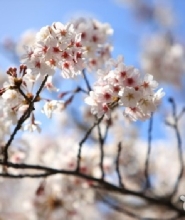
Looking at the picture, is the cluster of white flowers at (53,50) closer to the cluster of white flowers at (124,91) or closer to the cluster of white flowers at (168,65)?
the cluster of white flowers at (124,91)

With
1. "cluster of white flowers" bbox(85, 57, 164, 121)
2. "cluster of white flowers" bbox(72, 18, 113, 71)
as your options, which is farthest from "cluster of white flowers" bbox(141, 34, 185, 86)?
"cluster of white flowers" bbox(85, 57, 164, 121)

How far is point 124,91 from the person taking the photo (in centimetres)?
162

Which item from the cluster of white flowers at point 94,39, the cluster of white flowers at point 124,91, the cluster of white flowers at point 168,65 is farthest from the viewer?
the cluster of white flowers at point 168,65

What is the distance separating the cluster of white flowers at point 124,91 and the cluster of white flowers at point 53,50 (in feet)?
0.49

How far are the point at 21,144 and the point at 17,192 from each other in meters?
3.90

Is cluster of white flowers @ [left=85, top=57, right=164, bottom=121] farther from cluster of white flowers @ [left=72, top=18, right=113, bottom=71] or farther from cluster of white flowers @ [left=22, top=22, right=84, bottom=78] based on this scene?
cluster of white flowers @ [left=72, top=18, right=113, bottom=71]

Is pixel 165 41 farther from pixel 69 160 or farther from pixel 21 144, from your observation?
pixel 21 144

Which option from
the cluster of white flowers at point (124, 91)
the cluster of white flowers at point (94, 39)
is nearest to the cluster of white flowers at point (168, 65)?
the cluster of white flowers at point (94, 39)

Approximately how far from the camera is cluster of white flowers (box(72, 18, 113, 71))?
2.42 metres

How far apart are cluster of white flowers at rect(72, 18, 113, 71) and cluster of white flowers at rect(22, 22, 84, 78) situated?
0.68 metres

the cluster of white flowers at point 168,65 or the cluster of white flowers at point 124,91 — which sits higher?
the cluster of white flowers at point 168,65

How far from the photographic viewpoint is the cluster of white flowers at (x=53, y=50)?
165 centimetres

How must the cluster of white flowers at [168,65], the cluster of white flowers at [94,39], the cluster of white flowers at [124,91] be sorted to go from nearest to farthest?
1. the cluster of white flowers at [124,91]
2. the cluster of white flowers at [94,39]
3. the cluster of white flowers at [168,65]

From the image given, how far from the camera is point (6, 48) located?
6.11 m
